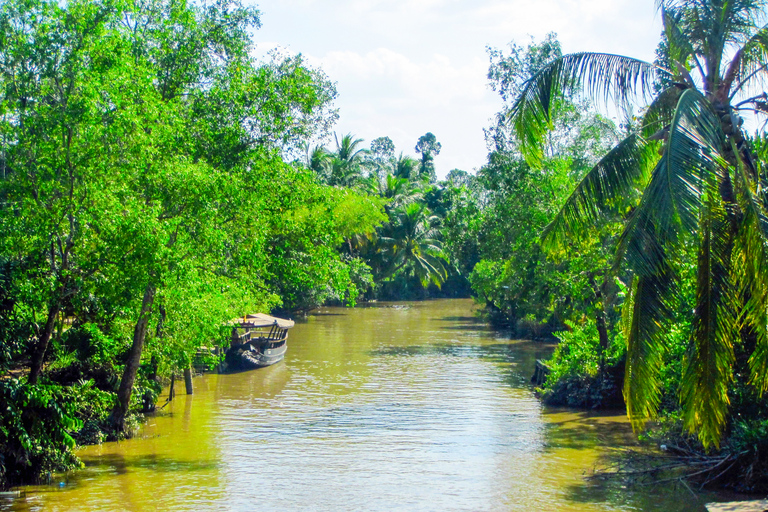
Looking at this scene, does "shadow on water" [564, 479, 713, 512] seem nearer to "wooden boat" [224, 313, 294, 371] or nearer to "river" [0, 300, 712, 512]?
"river" [0, 300, 712, 512]

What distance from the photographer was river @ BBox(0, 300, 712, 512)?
12.5 m

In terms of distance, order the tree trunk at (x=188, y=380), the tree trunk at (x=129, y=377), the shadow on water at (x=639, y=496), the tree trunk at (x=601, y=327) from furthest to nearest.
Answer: the tree trunk at (x=188, y=380)
the tree trunk at (x=601, y=327)
the tree trunk at (x=129, y=377)
the shadow on water at (x=639, y=496)

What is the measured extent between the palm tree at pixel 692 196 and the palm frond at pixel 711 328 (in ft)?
0.05

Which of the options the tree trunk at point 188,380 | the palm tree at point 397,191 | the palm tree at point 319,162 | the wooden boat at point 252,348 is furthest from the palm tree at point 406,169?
the tree trunk at point 188,380

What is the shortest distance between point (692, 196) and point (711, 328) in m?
1.88

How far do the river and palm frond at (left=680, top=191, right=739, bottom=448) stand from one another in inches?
139

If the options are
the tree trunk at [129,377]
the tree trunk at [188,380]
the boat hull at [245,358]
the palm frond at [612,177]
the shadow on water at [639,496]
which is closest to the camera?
the palm frond at [612,177]

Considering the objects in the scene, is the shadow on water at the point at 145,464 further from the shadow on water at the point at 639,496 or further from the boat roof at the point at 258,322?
the boat roof at the point at 258,322

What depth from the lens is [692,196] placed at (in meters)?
7.69

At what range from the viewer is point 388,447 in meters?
16.4

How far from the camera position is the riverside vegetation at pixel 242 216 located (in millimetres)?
8766

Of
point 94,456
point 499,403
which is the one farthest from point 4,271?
point 499,403

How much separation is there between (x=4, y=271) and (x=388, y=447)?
8811 millimetres

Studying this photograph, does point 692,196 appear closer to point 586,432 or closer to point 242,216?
point 242,216
